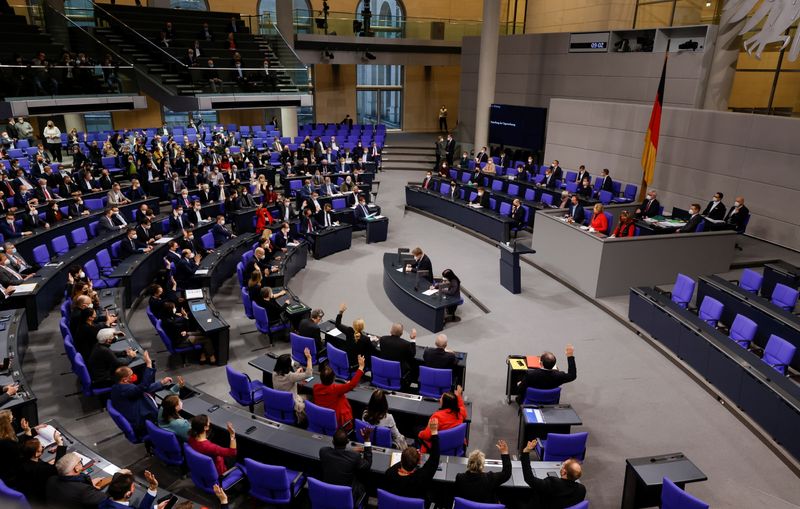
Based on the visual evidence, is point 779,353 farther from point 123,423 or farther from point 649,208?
point 123,423

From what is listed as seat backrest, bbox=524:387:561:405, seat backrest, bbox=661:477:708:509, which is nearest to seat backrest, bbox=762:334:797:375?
seat backrest, bbox=524:387:561:405

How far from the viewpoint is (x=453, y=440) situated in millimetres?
6367

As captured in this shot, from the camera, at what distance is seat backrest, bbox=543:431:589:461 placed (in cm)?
613

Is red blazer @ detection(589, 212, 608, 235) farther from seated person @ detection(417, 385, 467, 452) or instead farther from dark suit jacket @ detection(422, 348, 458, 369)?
seated person @ detection(417, 385, 467, 452)

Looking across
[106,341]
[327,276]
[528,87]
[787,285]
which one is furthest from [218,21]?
[787,285]

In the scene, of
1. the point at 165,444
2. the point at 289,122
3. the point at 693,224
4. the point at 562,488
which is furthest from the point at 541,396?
the point at 289,122

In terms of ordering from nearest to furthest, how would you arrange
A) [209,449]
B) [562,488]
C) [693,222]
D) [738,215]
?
[562,488], [209,449], [693,222], [738,215]

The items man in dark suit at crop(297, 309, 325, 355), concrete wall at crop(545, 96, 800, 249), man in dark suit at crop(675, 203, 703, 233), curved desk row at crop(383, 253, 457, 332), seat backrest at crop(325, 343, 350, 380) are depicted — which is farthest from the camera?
concrete wall at crop(545, 96, 800, 249)

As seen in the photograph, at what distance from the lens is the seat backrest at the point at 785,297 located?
31.9 ft

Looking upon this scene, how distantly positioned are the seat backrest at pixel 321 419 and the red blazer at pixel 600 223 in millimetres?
7936

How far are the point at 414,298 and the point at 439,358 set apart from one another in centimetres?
292

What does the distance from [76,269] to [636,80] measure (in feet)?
56.8

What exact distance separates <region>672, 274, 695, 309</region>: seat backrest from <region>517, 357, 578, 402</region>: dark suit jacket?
12.7ft

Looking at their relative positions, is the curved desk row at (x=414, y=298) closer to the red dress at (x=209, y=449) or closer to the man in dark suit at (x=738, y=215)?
the red dress at (x=209, y=449)
